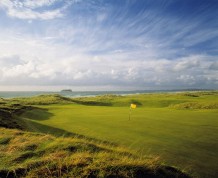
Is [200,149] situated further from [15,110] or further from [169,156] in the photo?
[15,110]

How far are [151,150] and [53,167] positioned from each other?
251 inches

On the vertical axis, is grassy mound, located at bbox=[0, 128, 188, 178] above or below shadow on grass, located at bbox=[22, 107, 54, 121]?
above

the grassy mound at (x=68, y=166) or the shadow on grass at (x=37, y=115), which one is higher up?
the grassy mound at (x=68, y=166)

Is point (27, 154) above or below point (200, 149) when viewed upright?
above

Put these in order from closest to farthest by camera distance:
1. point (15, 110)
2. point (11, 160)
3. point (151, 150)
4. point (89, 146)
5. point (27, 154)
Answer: point (11, 160) < point (27, 154) < point (89, 146) < point (151, 150) < point (15, 110)

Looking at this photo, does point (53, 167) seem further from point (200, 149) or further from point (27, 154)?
point (200, 149)

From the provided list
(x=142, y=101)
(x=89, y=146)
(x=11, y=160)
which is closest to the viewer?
(x=11, y=160)

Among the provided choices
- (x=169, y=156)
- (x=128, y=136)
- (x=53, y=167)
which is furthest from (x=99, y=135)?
(x=53, y=167)

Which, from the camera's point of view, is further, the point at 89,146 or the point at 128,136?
the point at 128,136

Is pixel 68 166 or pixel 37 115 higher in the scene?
pixel 68 166

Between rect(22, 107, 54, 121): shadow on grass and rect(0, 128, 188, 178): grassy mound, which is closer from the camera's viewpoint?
rect(0, 128, 188, 178): grassy mound

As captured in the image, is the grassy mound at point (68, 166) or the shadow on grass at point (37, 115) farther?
the shadow on grass at point (37, 115)

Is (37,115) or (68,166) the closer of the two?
(68,166)

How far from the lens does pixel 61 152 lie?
6.54 meters
